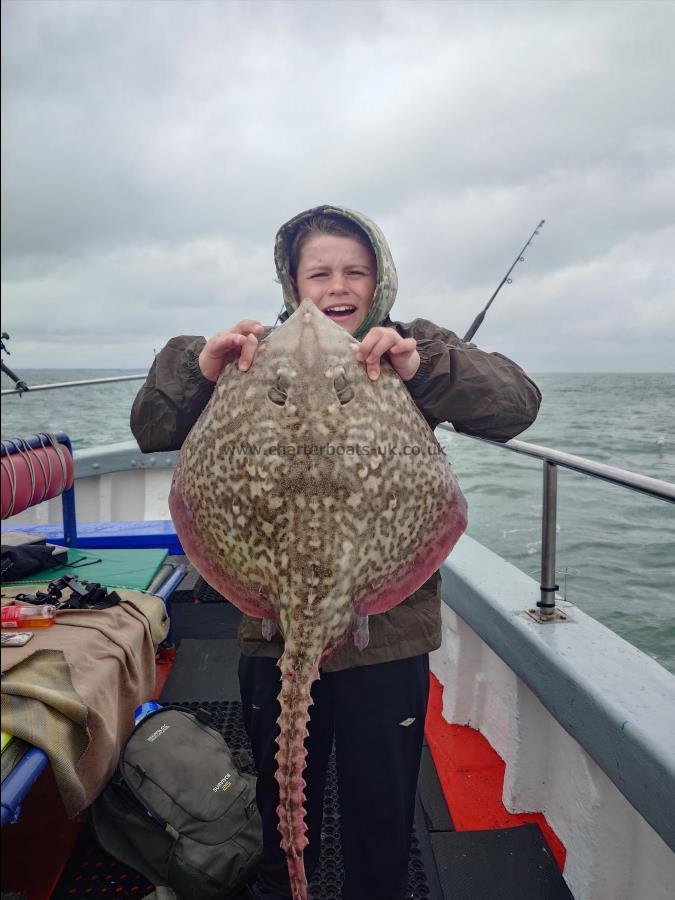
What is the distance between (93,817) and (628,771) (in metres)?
2.00

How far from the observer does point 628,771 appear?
1.87 m

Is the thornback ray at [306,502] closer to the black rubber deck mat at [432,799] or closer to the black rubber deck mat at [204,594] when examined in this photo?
the black rubber deck mat at [432,799]

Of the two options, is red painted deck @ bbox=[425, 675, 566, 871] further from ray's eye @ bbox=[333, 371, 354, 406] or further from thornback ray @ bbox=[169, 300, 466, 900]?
ray's eye @ bbox=[333, 371, 354, 406]

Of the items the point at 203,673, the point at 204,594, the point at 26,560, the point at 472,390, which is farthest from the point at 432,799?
the point at 204,594

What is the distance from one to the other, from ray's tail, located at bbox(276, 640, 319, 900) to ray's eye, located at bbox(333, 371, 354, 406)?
0.65 metres

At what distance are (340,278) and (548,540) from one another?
1.49 metres

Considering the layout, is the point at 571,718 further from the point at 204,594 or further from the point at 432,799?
the point at 204,594

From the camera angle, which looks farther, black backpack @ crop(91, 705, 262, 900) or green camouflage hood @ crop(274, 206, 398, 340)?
black backpack @ crop(91, 705, 262, 900)

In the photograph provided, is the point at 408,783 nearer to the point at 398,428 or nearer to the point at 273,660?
the point at 273,660

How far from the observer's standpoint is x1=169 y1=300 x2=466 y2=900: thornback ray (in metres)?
1.42

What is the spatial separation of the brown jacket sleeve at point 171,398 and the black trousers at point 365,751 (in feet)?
2.68

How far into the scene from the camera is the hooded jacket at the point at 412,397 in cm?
176

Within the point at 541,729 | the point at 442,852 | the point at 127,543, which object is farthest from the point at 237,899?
the point at 127,543

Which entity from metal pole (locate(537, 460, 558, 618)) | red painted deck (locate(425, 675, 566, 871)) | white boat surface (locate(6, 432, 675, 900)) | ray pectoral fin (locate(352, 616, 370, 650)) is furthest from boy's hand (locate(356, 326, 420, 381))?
red painted deck (locate(425, 675, 566, 871))
